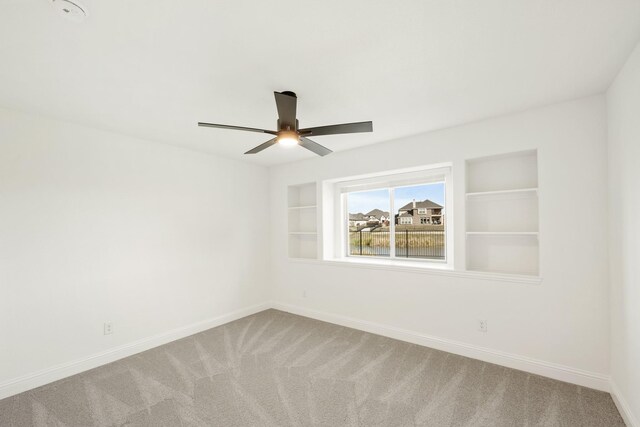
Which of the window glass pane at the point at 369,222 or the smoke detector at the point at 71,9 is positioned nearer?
the smoke detector at the point at 71,9

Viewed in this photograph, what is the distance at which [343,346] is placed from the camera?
3.38m

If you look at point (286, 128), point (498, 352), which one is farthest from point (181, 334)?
point (498, 352)

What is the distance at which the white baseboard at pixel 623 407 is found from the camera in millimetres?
1929

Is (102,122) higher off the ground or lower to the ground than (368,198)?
higher

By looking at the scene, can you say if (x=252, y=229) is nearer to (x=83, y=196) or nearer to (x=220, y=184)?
A: (x=220, y=184)

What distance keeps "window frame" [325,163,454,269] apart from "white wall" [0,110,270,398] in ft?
5.37

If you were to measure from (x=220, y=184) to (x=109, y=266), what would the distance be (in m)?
1.73

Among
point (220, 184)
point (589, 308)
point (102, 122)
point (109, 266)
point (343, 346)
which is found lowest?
point (343, 346)

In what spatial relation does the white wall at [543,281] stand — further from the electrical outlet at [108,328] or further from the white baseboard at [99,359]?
the electrical outlet at [108,328]

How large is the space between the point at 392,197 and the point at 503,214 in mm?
1446

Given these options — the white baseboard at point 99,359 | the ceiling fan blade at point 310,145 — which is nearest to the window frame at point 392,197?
the ceiling fan blade at point 310,145

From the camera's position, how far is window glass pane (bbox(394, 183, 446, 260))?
12.6 feet

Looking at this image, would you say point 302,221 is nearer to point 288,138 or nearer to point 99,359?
point 288,138

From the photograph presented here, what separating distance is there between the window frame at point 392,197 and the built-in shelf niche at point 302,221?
423 mm
